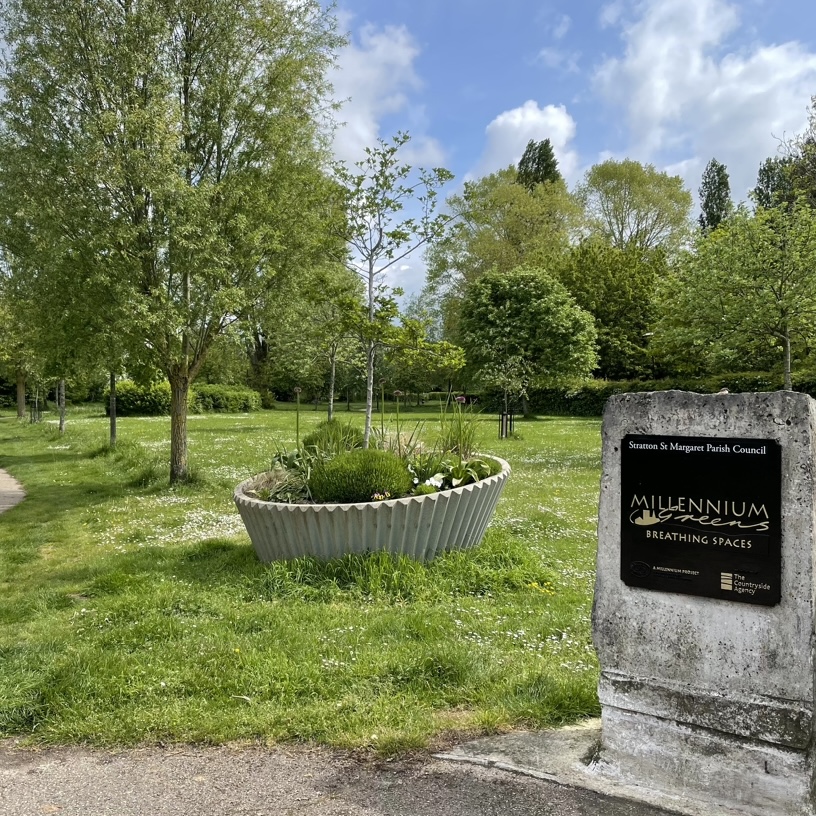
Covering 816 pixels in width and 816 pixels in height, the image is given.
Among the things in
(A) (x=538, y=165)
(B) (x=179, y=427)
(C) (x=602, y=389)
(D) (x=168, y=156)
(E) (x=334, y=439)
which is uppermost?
(A) (x=538, y=165)

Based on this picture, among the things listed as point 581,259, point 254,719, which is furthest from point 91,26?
point 581,259

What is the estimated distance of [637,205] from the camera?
44219 millimetres

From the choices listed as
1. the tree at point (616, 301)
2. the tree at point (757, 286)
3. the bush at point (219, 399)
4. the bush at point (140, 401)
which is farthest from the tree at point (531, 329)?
the bush at point (140, 401)

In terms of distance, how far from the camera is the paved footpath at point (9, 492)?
1120 cm

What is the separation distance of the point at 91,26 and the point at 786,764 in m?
13.0

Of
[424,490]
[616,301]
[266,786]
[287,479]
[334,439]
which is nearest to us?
[266,786]

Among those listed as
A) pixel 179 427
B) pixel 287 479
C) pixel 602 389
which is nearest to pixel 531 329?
pixel 602 389

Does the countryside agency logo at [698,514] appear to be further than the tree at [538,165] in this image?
No

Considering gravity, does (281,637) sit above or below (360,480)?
below

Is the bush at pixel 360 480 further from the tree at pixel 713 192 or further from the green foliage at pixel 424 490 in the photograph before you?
the tree at pixel 713 192

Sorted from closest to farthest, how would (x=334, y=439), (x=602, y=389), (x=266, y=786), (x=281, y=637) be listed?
(x=266, y=786), (x=281, y=637), (x=334, y=439), (x=602, y=389)

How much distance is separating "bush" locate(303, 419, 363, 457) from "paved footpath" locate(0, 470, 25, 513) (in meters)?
6.25

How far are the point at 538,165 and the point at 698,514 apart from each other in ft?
177

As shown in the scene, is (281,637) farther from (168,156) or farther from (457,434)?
(168,156)
